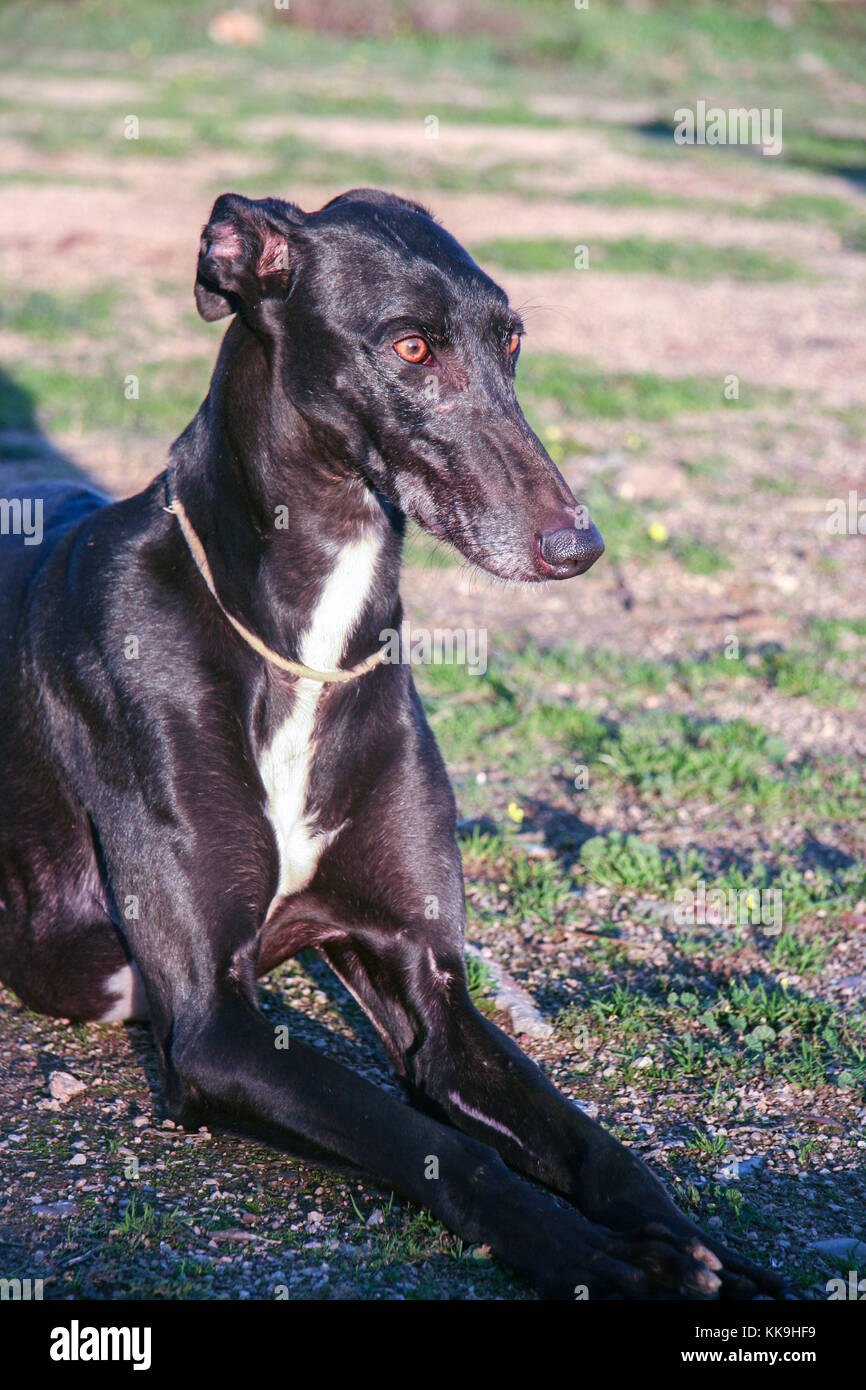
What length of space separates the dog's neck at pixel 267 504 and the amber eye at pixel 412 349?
257 mm

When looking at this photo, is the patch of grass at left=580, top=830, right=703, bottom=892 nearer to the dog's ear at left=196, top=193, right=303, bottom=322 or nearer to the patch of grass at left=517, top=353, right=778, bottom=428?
the dog's ear at left=196, top=193, right=303, bottom=322

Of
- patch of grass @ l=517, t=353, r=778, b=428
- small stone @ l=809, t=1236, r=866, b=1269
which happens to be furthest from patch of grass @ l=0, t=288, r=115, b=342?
small stone @ l=809, t=1236, r=866, b=1269

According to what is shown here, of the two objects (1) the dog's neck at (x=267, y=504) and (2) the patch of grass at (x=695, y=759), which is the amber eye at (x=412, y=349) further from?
(2) the patch of grass at (x=695, y=759)

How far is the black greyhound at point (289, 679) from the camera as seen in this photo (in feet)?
9.71

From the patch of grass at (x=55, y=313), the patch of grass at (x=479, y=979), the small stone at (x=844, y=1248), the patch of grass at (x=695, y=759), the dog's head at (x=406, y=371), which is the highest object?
the patch of grass at (x=55, y=313)

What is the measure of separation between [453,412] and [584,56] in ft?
84.9

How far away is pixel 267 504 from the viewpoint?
10.2 ft

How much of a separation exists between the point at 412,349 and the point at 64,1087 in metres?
1.70

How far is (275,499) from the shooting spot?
3096mm

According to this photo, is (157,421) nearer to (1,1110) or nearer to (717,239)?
(1,1110)

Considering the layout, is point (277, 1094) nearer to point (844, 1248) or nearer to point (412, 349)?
point (844, 1248)

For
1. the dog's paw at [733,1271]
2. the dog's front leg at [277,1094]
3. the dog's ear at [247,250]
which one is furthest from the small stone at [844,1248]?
the dog's ear at [247,250]

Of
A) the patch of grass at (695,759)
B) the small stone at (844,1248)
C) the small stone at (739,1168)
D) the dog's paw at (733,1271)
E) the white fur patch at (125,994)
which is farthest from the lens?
the patch of grass at (695,759)

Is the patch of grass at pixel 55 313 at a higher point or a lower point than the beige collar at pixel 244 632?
higher
